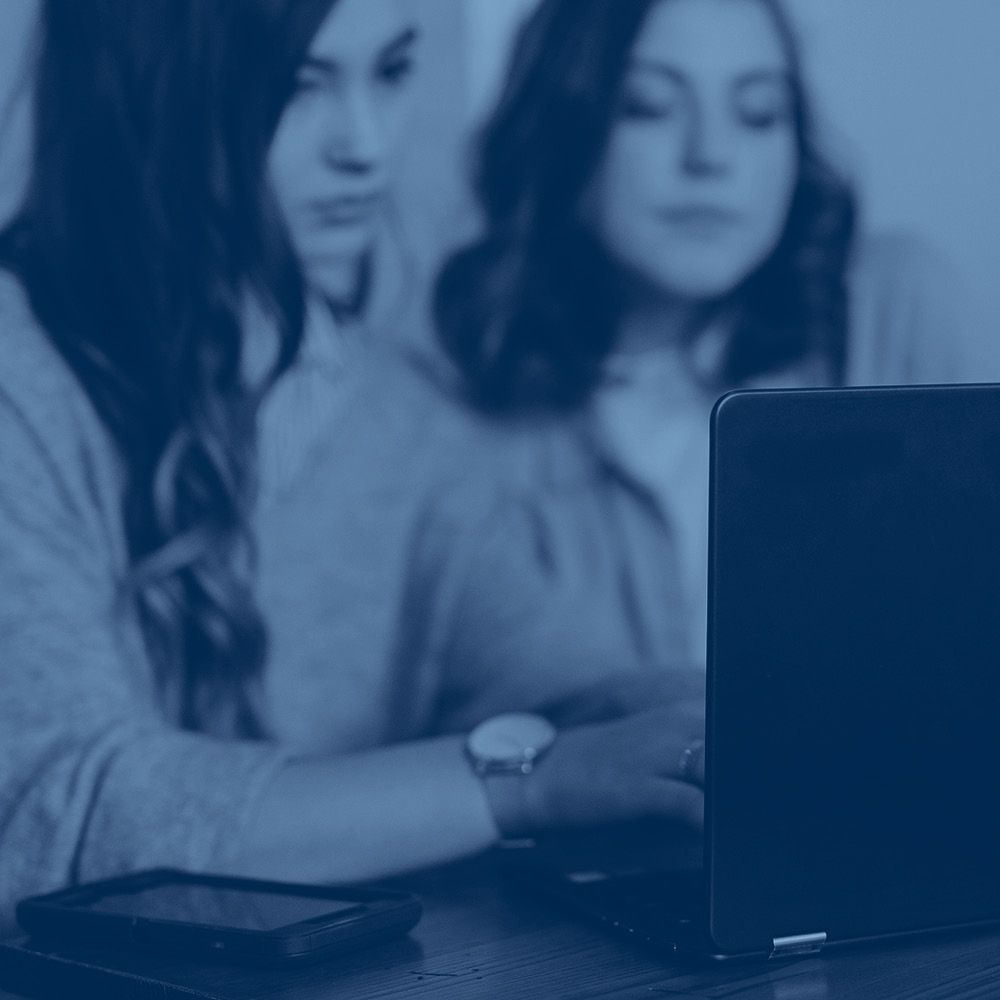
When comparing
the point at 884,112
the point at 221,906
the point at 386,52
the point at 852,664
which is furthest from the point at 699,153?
the point at 221,906

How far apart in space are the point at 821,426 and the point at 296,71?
801mm

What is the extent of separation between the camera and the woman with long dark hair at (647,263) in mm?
1716

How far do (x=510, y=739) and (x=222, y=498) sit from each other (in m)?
0.37

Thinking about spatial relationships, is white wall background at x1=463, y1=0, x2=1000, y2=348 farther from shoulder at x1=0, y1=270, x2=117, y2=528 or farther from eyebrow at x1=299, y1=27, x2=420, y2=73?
shoulder at x1=0, y1=270, x2=117, y2=528

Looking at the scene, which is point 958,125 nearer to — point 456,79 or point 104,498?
point 456,79

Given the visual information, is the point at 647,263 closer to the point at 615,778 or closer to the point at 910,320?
the point at 910,320

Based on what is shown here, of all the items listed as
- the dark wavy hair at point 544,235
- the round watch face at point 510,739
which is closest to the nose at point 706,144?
the dark wavy hair at point 544,235

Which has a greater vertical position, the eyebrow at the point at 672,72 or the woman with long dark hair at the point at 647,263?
the eyebrow at the point at 672,72

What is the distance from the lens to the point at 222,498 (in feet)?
4.99

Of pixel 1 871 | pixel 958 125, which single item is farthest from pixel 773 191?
pixel 1 871

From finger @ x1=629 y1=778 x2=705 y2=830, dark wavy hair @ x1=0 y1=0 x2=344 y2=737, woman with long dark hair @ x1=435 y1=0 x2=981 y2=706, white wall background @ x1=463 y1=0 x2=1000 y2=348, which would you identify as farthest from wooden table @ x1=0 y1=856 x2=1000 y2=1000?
white wall background @ x1=463 y1=0 x2=1000 y2=348

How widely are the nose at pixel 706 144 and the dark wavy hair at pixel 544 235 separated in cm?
11

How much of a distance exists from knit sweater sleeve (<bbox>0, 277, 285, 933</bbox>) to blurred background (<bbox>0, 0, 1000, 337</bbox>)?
45 cm

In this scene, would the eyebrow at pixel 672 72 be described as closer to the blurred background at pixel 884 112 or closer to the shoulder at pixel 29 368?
the blurred background at pixel 884 112
